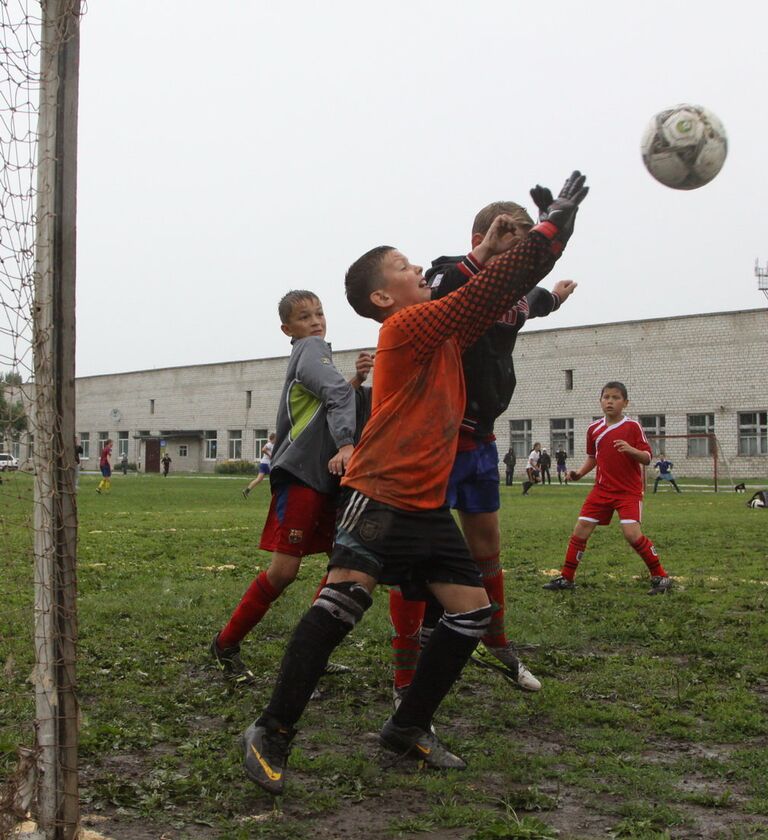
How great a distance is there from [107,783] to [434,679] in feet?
3.96

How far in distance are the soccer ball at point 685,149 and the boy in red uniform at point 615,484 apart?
10.5ft

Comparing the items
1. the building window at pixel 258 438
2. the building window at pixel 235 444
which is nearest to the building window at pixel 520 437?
the building window at pixel 258 438

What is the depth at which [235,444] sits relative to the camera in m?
66.3

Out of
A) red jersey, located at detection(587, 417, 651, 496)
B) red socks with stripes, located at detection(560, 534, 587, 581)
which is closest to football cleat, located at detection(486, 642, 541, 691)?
red socks with stripes, located at detection(560, 534, 587, 581)

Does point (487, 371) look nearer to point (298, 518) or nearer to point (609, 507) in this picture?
point (298, 518)

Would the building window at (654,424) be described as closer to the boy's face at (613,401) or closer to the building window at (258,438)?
the building window at (258,438)

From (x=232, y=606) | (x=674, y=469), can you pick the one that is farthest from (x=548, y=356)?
(x=232, y=606)

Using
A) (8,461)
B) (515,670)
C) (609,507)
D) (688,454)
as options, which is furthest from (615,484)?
(688,454)

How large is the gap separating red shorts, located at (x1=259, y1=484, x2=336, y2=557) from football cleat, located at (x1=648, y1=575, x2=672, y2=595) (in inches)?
154

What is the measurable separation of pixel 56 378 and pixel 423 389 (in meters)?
1.32

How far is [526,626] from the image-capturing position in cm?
610

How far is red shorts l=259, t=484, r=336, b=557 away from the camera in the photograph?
14.6 ft

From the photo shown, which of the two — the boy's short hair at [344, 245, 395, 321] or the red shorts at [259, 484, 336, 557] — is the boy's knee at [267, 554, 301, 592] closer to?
the red shorts at [259, 484, 336, 557]

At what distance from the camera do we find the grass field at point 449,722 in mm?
3000
